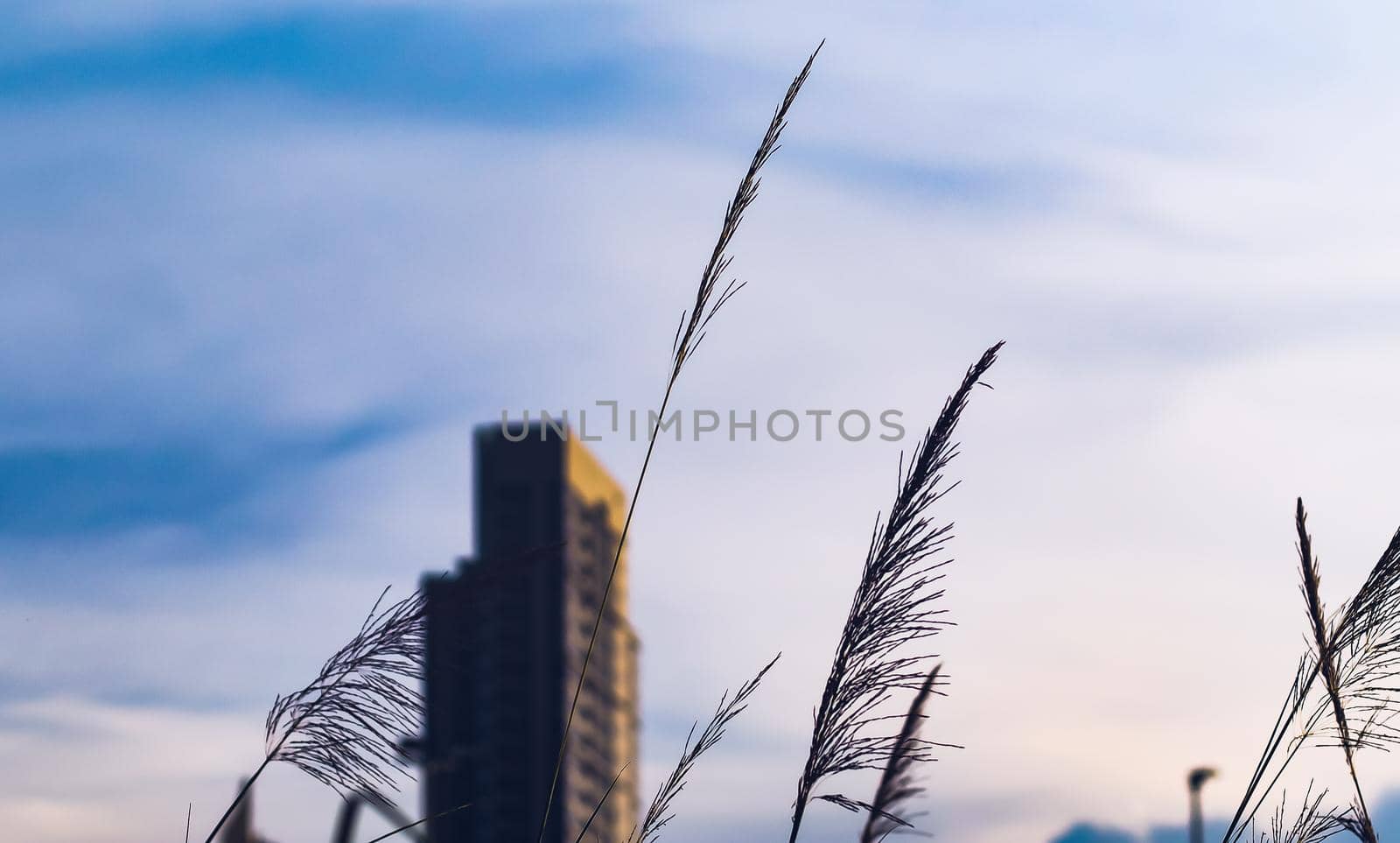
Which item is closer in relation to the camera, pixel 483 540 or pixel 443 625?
pixel 443 625

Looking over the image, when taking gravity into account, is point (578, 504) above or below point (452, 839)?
above

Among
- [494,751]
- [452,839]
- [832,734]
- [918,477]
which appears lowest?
[832,734]

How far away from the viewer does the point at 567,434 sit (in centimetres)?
10181

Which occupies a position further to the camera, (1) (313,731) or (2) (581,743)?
(2) (581,743)

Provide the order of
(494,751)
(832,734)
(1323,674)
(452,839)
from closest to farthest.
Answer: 1. (832,734)
2. (1323,674)
3. (452,839)
4. (494,751)

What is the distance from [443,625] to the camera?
8.02 ft

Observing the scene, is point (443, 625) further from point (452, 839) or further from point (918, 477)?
point (452, 839)

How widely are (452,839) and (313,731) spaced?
66.8 m

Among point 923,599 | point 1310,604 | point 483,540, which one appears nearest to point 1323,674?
point 1310,604

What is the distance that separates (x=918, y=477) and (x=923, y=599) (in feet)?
0.65

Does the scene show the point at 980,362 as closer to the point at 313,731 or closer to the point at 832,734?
the point at 832,734

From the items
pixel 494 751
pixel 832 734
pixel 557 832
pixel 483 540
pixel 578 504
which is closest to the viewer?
pixel 832 734

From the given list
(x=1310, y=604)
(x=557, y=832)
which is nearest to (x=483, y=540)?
(x=557, y=832)

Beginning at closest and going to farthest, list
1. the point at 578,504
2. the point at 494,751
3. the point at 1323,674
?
the point at 1323,674
the point at 494,751
the point at 578,504
